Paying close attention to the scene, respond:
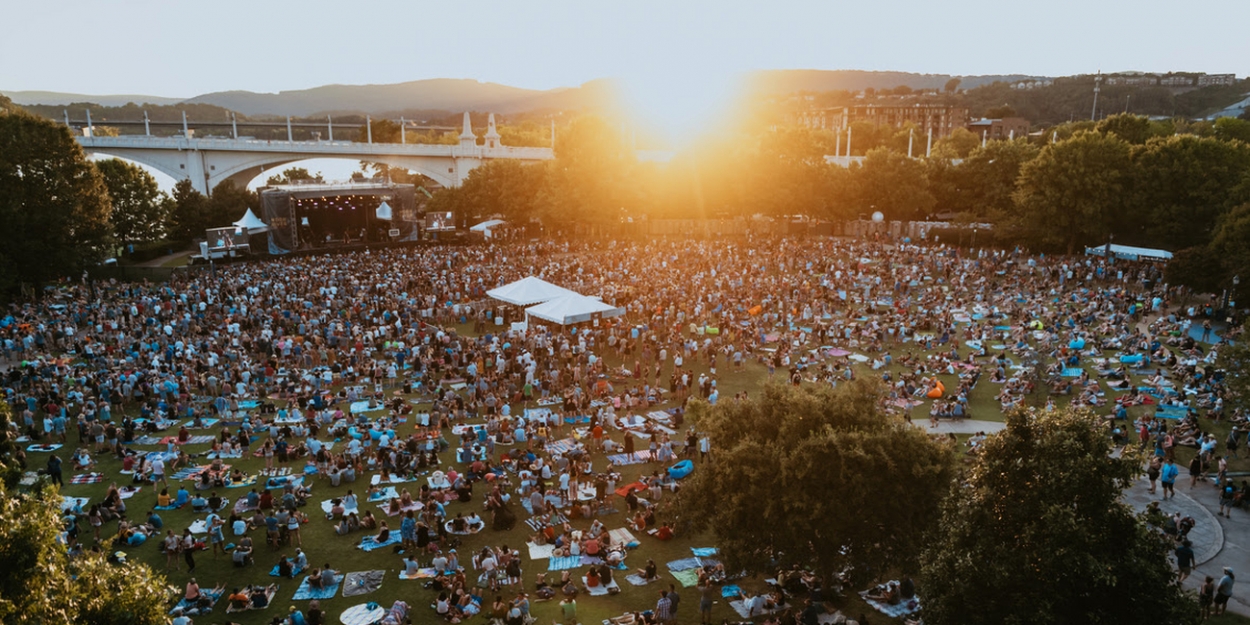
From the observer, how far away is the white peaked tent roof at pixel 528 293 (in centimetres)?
2862

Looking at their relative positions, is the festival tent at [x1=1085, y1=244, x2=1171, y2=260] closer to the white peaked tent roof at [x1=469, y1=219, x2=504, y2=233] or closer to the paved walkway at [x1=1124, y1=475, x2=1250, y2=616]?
the paved walkway at [x1=1124, y1=475, x2=1250, y2=616]

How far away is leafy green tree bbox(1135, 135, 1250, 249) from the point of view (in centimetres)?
4253

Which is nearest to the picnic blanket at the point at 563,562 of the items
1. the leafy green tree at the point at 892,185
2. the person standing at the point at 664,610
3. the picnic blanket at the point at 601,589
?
the picnic blanket at the point at 601,589

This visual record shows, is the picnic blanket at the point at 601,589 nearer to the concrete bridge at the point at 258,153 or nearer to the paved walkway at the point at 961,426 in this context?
the paved walkway at the point at 961,426

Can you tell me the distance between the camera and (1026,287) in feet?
122

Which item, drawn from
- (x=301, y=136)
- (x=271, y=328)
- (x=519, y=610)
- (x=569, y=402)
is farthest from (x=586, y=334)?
(x=301, y=136)

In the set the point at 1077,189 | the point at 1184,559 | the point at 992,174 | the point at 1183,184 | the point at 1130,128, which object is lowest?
the point at 1184,559

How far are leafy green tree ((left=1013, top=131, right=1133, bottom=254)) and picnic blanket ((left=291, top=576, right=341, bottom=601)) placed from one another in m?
45.3

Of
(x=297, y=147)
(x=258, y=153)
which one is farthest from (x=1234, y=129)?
(x=258, y=153)

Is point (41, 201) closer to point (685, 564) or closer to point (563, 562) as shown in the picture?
point (563, 562)

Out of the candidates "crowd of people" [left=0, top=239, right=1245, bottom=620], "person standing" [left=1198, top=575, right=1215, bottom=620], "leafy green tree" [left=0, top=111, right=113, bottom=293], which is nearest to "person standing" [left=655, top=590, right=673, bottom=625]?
"crowd of people" [left=0, top=239, right=1245, bottom=620]

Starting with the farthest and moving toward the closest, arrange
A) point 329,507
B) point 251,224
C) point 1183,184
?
point 251,224
point 1183,184
point 329,507

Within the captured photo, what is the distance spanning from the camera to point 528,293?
94.9 feet

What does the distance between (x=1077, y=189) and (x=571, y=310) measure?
34.3 m
